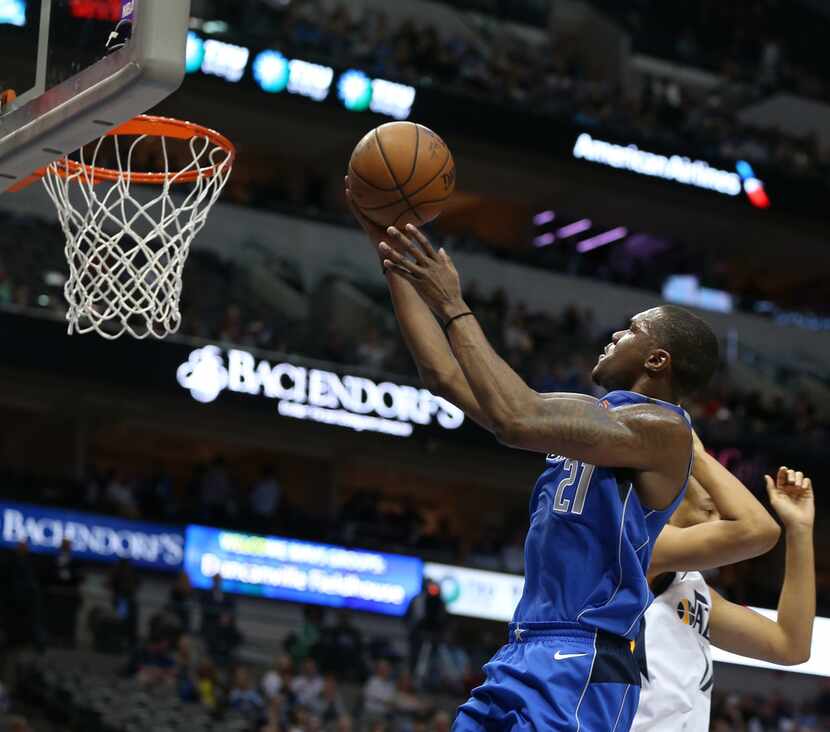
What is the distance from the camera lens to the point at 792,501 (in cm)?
477

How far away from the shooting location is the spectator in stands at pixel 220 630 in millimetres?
13570

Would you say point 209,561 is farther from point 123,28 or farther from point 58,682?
point 123,28

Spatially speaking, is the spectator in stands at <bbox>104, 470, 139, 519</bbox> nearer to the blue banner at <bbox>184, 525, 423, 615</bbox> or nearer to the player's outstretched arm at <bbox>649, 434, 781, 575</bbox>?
the blue banner at <bbox>184, 525, 423, 615</bbox>

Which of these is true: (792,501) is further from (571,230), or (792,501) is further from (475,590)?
(571,230)

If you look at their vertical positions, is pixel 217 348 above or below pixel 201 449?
above

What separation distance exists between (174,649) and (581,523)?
401 inches

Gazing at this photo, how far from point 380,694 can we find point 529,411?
10.7 m

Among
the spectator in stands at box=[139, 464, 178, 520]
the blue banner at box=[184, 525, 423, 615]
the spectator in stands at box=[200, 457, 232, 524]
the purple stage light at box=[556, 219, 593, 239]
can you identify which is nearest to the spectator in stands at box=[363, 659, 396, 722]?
the blue banner at box=[184, 525, 423, 615]

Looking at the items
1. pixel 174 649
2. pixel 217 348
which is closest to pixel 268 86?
pixel 217 348

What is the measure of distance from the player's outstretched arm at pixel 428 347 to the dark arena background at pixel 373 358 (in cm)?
820

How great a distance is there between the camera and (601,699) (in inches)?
141

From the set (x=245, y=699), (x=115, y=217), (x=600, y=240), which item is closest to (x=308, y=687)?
(x=245, y=699)

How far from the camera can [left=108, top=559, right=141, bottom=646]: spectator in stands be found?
13.4 metres

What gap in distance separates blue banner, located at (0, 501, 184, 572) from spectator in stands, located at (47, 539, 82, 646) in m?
1.22
